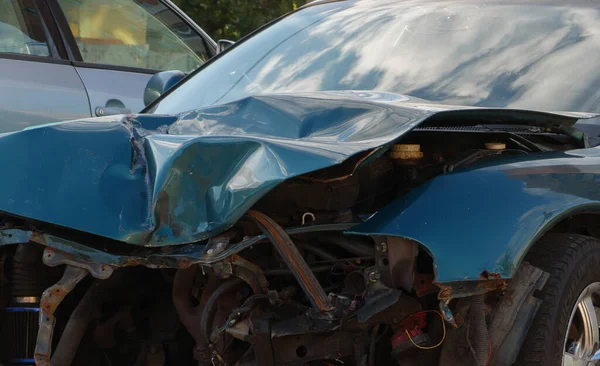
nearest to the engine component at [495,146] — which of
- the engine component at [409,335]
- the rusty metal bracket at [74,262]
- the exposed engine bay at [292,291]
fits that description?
the exposed engine bay at [292,291]

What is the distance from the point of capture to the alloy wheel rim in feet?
9.78

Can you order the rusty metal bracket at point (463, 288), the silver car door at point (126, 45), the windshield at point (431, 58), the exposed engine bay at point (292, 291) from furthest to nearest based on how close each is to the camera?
the silver car door at point (126, 45)
the windshield at point (431, 58)
the exposed engine bay at point (292, 291)
the rusty metal bracket at point (463, 288)

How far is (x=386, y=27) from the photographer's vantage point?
4156 mm

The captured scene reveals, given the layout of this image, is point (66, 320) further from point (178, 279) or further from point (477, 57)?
point (477, 57)

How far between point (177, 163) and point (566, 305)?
1.29 metres

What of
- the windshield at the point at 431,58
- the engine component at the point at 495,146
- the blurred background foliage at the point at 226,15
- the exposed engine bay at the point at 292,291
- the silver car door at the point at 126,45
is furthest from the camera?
the blurred background foliage at the point at 226,15

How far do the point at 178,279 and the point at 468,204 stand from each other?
100 centimetres

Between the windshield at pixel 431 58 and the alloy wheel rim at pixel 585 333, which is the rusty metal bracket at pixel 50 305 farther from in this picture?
the alloy wheel rim at pixel 585 333

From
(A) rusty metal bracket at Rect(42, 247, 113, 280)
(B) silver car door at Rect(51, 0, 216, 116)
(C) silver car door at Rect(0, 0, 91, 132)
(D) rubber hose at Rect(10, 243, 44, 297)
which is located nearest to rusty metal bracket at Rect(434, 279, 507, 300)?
(A) rusty metal bracket at Rect(42, 247, 113, 280)

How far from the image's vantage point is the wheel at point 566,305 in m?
2.76

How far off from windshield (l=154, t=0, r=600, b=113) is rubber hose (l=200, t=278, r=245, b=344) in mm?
1141

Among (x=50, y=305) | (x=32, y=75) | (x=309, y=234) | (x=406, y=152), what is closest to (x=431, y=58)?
(x=406, y=152)

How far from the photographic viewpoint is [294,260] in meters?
2.72

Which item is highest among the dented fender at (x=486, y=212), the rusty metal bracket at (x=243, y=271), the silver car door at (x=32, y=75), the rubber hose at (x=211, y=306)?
the dented fender at (x=486, y=212)
